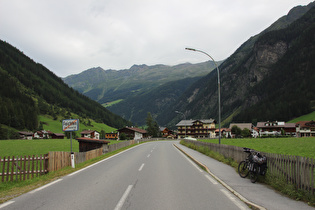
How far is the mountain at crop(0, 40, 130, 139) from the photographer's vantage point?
121 metres

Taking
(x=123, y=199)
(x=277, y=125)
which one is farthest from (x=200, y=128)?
(x=123, y=199)

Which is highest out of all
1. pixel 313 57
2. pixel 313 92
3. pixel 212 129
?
pixel 313 57

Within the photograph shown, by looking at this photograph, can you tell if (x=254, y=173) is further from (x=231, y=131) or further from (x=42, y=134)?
(x=42, y=134)

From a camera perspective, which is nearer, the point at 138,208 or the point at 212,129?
the point at 138,208

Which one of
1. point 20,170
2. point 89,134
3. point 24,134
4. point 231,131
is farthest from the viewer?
point 89,134

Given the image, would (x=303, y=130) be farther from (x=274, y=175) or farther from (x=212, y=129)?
(x=274, y=175)

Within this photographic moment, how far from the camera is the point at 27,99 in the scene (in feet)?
462

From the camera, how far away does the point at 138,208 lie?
6.10 meters

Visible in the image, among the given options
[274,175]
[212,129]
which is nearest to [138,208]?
[274,175]

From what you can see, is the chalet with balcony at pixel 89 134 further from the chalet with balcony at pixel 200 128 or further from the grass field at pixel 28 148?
the grass field at pixel 28 148

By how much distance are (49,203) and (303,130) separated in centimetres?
12799

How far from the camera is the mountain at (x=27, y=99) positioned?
12112 centimetres

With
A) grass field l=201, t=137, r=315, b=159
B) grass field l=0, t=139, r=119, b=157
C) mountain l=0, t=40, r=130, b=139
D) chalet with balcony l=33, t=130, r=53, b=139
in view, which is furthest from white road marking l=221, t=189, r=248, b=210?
mountain l=0, t=40, r=130, b=139

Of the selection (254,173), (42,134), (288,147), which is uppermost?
(254,173)
